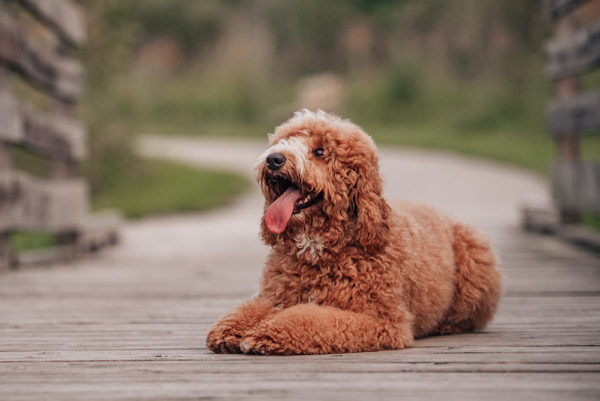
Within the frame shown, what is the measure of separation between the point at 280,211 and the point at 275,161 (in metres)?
Answer: 0.23

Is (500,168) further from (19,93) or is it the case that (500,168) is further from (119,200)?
(19,93)

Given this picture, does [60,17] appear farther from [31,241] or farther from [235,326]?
[235,326]

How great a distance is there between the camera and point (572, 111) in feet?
24.6

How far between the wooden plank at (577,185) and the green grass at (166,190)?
774cm

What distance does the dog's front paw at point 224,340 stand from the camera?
344 cm

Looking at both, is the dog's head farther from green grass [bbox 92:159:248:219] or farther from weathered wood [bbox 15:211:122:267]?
green grass [bbox 92:159:248:219]

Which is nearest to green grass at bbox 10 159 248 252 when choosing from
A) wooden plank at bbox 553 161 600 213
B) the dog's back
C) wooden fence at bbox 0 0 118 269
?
wooden fence at bbox 0 0 118 269

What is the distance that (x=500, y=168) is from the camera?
18656 mm

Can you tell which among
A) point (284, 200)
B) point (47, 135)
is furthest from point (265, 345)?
point (47, 135)

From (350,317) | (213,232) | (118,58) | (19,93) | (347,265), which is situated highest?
(118,58)

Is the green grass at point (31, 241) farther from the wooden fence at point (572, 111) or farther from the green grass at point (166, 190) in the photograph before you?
the wooden fence at point (572, 111)

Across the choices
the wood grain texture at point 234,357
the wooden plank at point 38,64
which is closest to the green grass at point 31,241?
the wooden plank at point 38,64

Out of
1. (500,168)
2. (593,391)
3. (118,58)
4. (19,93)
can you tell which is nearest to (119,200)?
(118,58)

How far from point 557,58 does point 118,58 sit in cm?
1004
